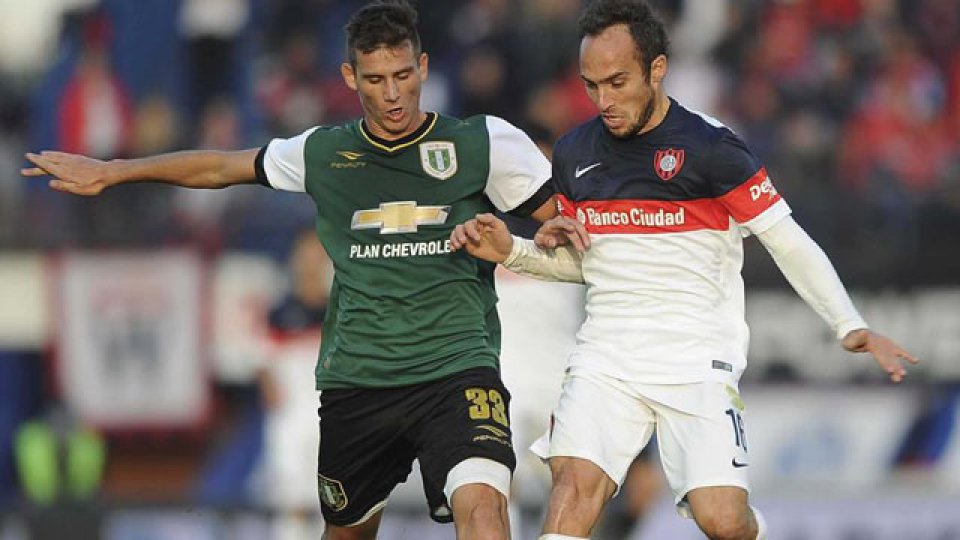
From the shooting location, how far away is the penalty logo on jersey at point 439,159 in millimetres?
7223

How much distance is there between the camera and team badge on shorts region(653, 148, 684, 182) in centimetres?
688

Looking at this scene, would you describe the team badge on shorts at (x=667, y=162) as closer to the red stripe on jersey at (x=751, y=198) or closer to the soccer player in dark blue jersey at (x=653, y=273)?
the soccer player in dark blue jersey at (x=653, y=273)

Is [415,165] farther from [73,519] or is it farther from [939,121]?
[939,121]

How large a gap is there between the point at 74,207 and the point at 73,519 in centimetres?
216

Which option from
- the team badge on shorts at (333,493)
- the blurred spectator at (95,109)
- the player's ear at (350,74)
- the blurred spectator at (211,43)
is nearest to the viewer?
the player's ear at (350,74)

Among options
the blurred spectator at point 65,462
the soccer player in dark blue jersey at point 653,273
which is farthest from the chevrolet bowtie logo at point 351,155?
the blurred spectator at point 65,462

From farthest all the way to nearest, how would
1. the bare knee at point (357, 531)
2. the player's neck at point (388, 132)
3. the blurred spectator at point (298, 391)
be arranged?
1. the blurred spectator at point (298, 391)
2. the bare knee at point (357, 531)
3. the player's neck at point (388, 132)

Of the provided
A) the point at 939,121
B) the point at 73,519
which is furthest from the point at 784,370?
the point at 73,519

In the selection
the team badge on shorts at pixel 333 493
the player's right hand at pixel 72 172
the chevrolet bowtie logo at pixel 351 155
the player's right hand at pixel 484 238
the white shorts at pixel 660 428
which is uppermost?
the chevrolet bowtie logo at pixel 351 155

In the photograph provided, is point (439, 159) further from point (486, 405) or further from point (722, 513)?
point (722, 513)

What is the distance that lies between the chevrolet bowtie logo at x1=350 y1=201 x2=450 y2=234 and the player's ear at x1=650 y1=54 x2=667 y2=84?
93 centimetres

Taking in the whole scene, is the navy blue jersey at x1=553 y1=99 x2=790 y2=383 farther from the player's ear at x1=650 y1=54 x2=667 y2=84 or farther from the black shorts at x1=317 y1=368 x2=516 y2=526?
the black shorts at x1=317 y1=368 x2=516 y2=526

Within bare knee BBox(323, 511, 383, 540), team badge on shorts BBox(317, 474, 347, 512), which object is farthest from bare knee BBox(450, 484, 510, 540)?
bare knee BBox(323, 511, 383, 540)

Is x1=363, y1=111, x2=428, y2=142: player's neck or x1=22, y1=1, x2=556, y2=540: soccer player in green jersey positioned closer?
x1=22, y1=1, x2=556, y2=540: soccer player in green jersey
